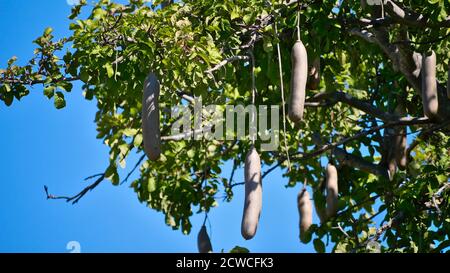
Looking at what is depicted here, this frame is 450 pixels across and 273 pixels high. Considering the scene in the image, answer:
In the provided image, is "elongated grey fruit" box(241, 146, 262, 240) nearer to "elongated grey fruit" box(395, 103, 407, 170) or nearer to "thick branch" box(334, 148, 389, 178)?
"thick branch" box(334, 148, 389, 178)

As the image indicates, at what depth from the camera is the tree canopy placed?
462 centimetres

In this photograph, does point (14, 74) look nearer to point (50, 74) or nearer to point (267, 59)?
point (50, 74)

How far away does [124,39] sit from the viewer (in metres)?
4.59

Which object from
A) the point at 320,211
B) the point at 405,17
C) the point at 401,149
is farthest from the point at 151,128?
the point at 401,149

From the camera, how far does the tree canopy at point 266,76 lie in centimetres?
462

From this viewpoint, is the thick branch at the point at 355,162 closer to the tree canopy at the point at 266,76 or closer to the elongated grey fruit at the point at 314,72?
the tree canopy at the point at 266,76

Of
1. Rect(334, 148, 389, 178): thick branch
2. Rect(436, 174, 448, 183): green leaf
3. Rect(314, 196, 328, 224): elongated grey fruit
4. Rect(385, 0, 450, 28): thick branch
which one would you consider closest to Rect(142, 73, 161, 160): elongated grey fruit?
Rect(385, 0, 450, 28): thick branch

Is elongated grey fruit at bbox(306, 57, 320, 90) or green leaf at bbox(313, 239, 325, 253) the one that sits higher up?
elongated grey fruit at bbox(306, 57, 320, 90)

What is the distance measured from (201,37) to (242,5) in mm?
397

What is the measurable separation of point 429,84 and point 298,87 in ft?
3.87

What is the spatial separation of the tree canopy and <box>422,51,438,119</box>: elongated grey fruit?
14 cm

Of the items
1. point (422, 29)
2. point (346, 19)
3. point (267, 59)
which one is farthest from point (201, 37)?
point (422, 29)

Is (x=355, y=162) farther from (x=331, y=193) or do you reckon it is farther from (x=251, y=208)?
(x=251, y=208)

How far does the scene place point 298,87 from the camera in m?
3.92
